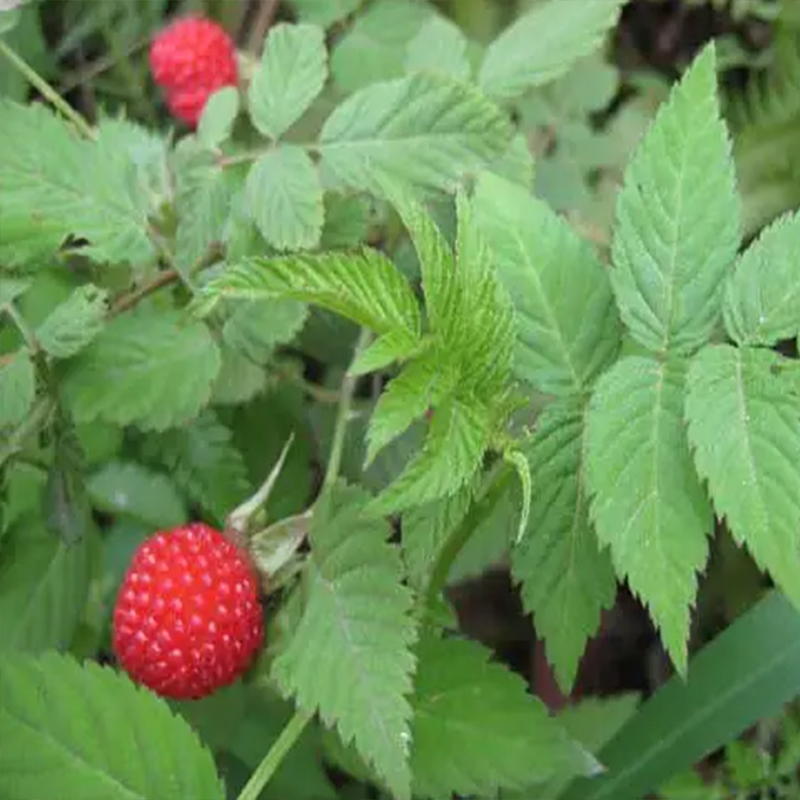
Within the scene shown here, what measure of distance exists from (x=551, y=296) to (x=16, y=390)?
14.3 inches

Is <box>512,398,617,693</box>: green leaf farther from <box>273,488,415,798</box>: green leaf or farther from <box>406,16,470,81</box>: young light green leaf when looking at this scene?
<box>406,16,470,81</box>: young light green leaf

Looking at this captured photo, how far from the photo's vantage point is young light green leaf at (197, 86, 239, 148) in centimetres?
109

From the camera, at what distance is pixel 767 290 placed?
0.84 meters

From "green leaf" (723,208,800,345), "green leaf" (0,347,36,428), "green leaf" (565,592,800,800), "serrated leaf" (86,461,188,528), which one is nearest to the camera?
"green leaf" (723,208,800,345)

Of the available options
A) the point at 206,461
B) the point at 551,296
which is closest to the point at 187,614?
the point at 206,461

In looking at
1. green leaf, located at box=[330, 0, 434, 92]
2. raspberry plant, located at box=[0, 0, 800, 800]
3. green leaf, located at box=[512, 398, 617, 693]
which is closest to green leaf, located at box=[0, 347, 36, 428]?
raspberry plant, located at box=[0, 0, 800, 800]

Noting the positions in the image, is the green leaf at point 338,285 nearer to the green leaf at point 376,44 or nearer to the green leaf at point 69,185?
the green leaf at point 69,185

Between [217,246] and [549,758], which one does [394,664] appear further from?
[217,246]

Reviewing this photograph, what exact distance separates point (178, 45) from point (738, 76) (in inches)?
30.9

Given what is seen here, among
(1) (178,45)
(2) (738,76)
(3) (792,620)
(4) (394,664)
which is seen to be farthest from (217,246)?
(2) (738,76)

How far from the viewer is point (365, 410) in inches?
47.9

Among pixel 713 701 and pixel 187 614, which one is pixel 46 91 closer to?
pixel 187 614

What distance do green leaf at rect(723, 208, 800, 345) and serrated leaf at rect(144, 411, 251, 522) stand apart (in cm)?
43

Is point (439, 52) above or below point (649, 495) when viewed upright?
above
